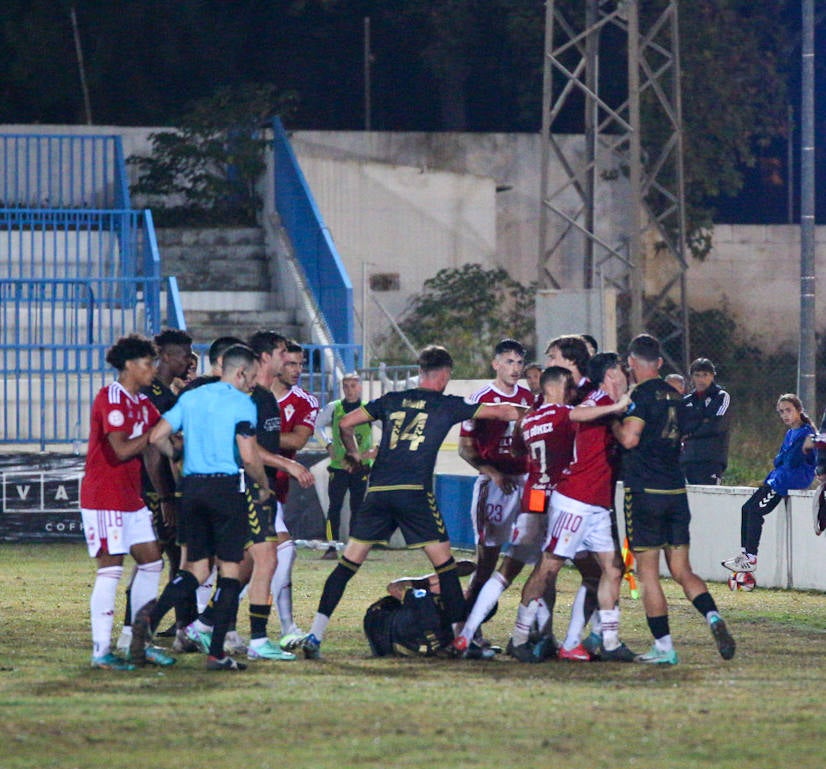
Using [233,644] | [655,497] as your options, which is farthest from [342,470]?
[655,497]

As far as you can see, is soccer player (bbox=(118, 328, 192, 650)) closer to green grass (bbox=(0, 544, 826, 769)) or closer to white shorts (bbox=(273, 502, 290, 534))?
white shorts (bbox=(273, 502, 290, 534))

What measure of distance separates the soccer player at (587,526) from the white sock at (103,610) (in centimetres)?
242

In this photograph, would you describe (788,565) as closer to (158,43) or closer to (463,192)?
(463,192)

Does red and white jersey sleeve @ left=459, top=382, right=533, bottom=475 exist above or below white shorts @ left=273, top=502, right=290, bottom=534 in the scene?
above

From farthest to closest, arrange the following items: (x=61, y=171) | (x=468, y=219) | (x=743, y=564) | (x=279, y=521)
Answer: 1. (x=468, y=219)
2. (x=61, y=171)
3. (x=743, y=564)
4. (x=279, y=521)

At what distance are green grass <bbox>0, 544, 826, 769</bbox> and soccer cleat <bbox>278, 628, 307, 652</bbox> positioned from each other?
0.21 metres

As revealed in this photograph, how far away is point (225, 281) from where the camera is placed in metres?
25.7

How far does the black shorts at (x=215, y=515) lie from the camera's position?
9109 millimetres

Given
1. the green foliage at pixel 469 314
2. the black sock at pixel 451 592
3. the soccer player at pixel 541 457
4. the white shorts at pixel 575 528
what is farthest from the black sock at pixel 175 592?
the green foliage at pixel 469 314

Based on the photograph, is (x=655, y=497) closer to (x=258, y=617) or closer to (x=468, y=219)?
(x=258, y=617)

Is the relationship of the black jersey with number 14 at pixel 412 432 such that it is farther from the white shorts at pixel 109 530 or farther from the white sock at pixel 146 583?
the white shorts at pixel 109 530

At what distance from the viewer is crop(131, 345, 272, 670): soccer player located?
9109mm

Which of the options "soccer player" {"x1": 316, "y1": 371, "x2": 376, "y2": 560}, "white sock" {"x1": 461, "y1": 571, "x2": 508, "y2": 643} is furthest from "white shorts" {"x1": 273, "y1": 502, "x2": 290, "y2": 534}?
"soccer player" {"x1": 316, "y1": 371, "x2": 376, "y2": 560}

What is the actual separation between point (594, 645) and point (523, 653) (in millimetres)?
503
